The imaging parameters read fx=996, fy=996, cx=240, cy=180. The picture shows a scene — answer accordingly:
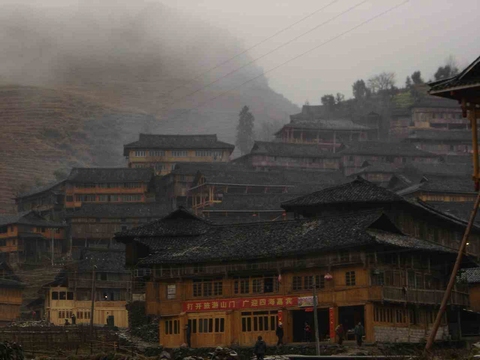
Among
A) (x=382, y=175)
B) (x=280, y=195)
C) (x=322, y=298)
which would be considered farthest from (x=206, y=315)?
(x=382, y=175)

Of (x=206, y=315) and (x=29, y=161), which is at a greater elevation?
(x=29, y=161)

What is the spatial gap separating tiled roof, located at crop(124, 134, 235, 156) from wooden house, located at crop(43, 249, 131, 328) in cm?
3964

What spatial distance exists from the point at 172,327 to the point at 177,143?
2830 inches

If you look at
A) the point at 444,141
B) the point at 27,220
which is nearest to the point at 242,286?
the point at 27,220

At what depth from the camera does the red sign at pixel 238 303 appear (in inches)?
2269

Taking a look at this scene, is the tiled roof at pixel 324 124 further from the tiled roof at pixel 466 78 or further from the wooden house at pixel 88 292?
the tiled roof at pixel 466 78

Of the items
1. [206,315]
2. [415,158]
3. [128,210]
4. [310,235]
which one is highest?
[415,158]

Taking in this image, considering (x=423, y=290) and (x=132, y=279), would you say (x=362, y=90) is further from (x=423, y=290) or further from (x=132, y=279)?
(x=423, y=290)

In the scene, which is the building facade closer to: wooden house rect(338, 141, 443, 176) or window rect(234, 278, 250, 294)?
window rect(234, 278, 250, 294)

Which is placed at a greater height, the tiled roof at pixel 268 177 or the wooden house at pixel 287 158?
the wooden house at pixel 287 158

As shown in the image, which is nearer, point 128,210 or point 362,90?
point 128,210

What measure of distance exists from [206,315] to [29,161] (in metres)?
116

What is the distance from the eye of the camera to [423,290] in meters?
58.6

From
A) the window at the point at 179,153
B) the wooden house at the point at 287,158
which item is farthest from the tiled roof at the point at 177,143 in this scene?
the wooden house at the point at 287,158
